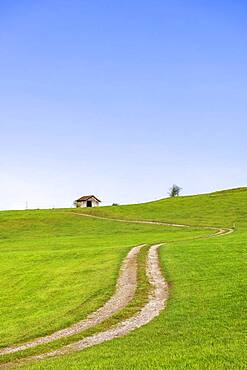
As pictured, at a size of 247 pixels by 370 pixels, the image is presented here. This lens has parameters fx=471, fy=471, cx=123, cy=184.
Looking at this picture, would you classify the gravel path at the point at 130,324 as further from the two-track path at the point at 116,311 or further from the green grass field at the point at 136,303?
the green grass field at the point at 136,303

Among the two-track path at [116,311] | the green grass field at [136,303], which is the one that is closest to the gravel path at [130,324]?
the two-track path at [116,311]

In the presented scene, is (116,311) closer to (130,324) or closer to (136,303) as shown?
(136,303)

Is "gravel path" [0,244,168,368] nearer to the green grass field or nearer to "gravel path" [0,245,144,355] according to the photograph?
the green grass field

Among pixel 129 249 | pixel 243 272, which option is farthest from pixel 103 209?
pixel 243 272

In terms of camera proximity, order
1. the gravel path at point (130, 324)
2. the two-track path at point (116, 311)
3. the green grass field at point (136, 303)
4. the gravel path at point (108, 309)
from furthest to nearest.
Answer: the gravel path at point (108, 309) < the two-track path at point (116, 311) < the gravel path at point (130, 324) < the green grass field at point (136, 303)

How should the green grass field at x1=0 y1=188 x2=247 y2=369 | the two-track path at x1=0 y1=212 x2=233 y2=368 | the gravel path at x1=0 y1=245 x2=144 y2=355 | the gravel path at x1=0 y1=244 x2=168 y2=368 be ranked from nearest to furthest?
the green grass field at x1=0 y1=188 x2=247 y2=369 < the gravel path at x1=0 y1=244 x2=168 y2=368 < the two-track path at x1=0 y1=212 x2=233 y2=368 < the gravel path at x1=0 y1=245 x2=144 y2=355

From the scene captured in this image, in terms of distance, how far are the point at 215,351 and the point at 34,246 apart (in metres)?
49.2

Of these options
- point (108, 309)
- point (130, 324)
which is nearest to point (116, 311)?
point (108, 309)

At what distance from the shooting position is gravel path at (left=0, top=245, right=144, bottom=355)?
19573 millimetres

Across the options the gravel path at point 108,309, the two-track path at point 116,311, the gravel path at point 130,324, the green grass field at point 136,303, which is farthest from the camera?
the gravel path at point 108,309

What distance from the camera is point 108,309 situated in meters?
24.0

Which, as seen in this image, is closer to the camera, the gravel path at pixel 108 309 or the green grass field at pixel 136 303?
the green grass field at pixel 136 303

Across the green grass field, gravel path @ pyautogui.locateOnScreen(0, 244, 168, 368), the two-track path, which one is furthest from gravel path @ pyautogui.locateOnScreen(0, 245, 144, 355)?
gravel path @ pyautogui.locateOnScreen(0, 244, 168, 368)

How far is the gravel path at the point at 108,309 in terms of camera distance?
64.2 feet
